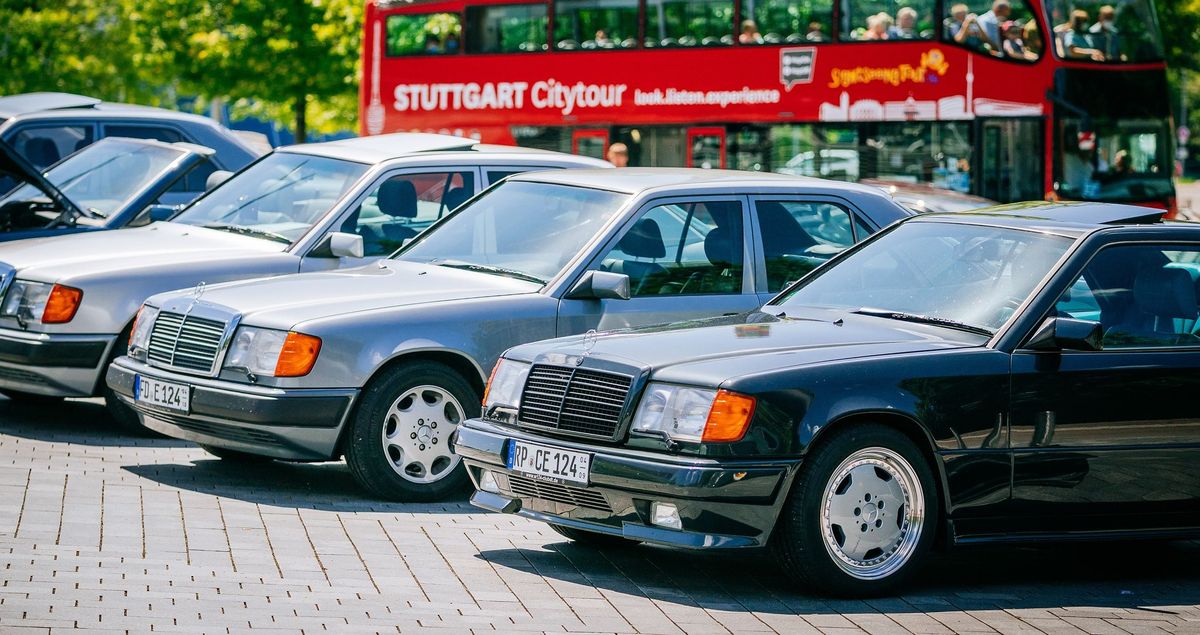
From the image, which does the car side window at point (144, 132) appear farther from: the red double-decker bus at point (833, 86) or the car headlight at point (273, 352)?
the red double-decker bus at point (833, 86)

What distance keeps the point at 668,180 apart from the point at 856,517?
3023mm

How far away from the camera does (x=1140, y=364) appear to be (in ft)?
23.2

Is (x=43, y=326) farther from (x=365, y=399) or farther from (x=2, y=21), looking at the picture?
(x=2, y=21)

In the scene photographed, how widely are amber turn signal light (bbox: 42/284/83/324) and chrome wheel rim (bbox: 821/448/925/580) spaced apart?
200 inches

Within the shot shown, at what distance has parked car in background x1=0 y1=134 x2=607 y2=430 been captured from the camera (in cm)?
994

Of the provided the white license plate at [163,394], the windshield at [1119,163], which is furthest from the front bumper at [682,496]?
the windshield at [1119,163]

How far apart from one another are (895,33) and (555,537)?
1484 cm

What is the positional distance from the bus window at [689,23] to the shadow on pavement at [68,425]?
491 inches

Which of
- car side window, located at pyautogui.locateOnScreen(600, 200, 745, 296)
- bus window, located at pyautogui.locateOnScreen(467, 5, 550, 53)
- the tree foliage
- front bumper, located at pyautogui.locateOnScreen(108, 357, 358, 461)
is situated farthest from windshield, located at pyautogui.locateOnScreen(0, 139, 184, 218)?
the tree foliage

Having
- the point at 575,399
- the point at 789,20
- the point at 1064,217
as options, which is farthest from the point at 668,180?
the point at 789,20

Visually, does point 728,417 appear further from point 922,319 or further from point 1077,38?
point 1077,38

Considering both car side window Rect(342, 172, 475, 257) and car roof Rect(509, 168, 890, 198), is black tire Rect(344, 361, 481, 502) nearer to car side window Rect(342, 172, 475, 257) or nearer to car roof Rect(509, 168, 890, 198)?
car roof Rect(509, 168, 890, 198)

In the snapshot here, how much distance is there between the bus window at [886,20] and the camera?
2125 cm

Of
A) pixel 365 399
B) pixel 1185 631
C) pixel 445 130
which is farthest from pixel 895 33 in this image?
pixel 1185 631
